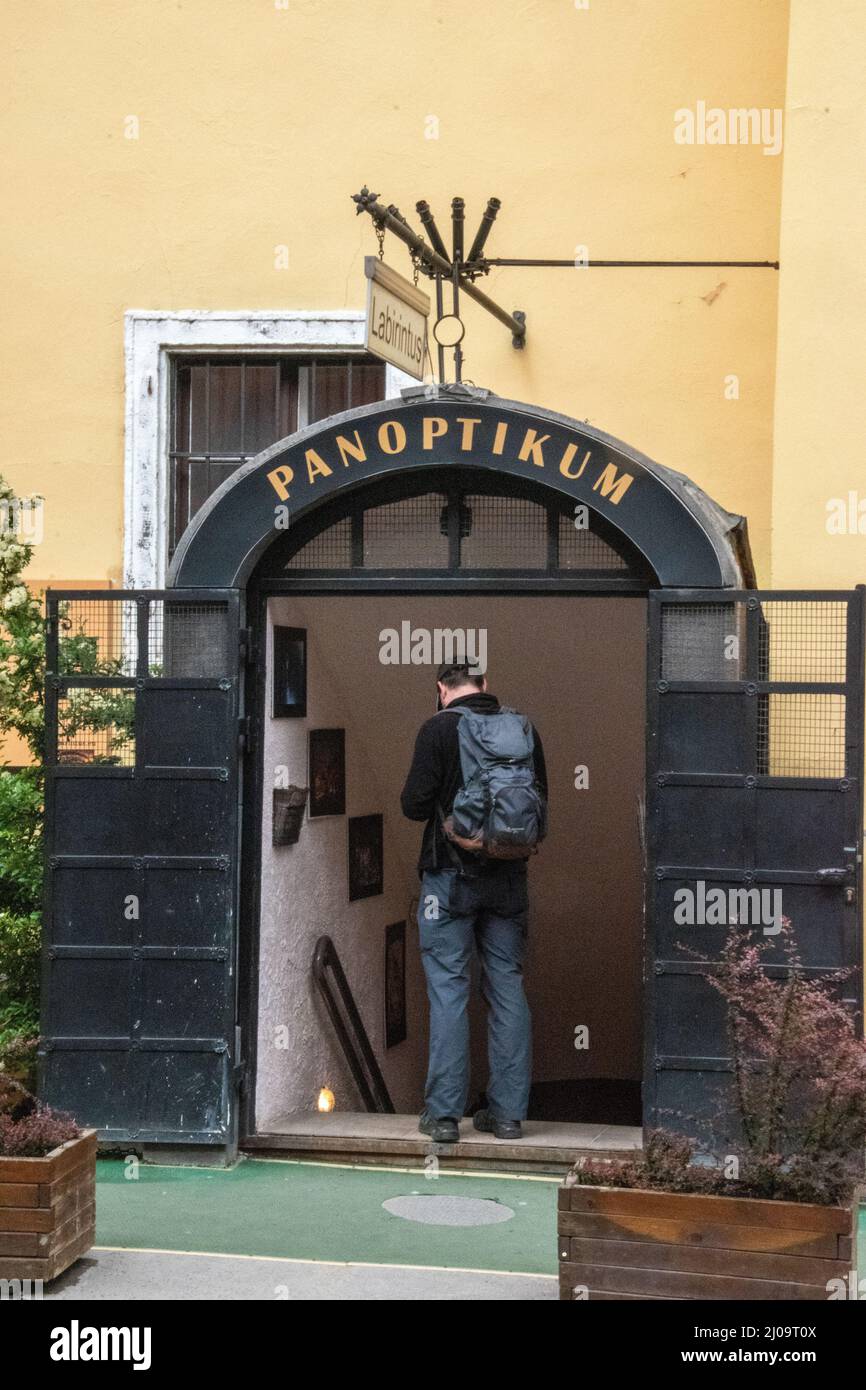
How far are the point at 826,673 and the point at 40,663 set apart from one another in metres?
3.52

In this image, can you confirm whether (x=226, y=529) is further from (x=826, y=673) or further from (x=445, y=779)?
(x=826, y=673)

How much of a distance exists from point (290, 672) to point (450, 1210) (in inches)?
102

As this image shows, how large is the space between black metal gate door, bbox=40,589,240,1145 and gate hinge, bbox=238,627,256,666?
76 millimetres

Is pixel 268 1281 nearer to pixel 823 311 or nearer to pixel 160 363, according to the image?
pixel 823 311

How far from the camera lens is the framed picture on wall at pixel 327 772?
340 inches

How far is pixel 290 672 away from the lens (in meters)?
8.12

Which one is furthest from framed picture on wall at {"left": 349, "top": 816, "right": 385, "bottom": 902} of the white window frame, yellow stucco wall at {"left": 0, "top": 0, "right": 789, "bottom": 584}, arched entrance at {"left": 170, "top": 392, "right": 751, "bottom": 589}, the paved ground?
the paved ground

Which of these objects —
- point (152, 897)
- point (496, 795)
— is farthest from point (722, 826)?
point (152, 897)

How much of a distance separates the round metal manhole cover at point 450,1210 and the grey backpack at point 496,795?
1.38 m

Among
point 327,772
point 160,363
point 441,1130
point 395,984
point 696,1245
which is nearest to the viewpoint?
point 696,1245

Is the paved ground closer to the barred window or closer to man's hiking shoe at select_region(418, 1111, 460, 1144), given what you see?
man's hiking shoe at select_region(418, 1111, 460, 1144)

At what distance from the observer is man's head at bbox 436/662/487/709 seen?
7758 millimetres

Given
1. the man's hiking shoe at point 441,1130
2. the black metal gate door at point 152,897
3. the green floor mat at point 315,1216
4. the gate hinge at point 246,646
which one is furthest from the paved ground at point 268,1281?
the gate hinge at point 246,646
